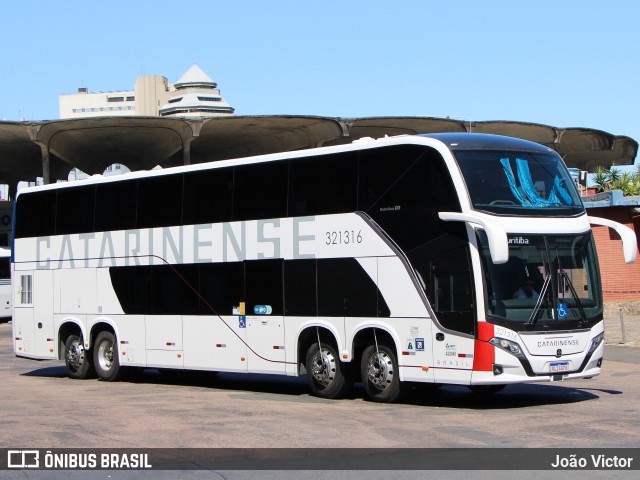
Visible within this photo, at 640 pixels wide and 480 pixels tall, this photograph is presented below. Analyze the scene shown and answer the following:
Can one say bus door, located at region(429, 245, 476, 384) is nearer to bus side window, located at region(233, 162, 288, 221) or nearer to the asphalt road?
the asphalt road

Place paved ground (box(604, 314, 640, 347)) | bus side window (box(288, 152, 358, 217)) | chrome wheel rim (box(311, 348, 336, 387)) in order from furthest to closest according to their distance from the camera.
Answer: paved ground (box(604, 314, 640, 347)) → chrome wheel rim (box(311, 348, 336, 387)) → bus side window (box(288, 152, 358, 217))

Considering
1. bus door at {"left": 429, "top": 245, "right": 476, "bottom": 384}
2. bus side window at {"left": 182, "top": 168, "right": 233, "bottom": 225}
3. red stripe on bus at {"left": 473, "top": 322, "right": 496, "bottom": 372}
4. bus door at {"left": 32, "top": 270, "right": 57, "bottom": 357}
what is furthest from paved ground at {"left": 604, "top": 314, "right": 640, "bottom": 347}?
bus door at {"left": 32, "top": 270, "right": 57, "bottom": 357}

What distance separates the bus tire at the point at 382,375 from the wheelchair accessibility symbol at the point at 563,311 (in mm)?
2586

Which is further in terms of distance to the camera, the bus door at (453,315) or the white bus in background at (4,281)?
the white bus in background at (4,281)

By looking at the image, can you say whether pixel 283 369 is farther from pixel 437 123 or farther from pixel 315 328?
pixel 437 123

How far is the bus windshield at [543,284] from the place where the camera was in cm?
1497

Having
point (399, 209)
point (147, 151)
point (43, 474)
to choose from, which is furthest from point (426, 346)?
point (147, 151)

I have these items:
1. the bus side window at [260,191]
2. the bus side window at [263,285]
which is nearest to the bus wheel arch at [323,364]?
→ the bus side window at [263,285]

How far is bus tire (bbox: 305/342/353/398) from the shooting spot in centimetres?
1711

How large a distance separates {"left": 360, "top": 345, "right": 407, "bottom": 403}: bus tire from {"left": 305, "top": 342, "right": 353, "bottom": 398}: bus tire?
481 millimetres

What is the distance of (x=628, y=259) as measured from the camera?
645 inches

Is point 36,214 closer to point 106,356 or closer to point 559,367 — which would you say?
point 106,356

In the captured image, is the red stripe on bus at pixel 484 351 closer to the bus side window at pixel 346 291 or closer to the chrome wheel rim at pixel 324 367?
the bus side window at pixel 346 291

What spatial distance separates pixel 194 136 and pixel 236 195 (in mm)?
40971
